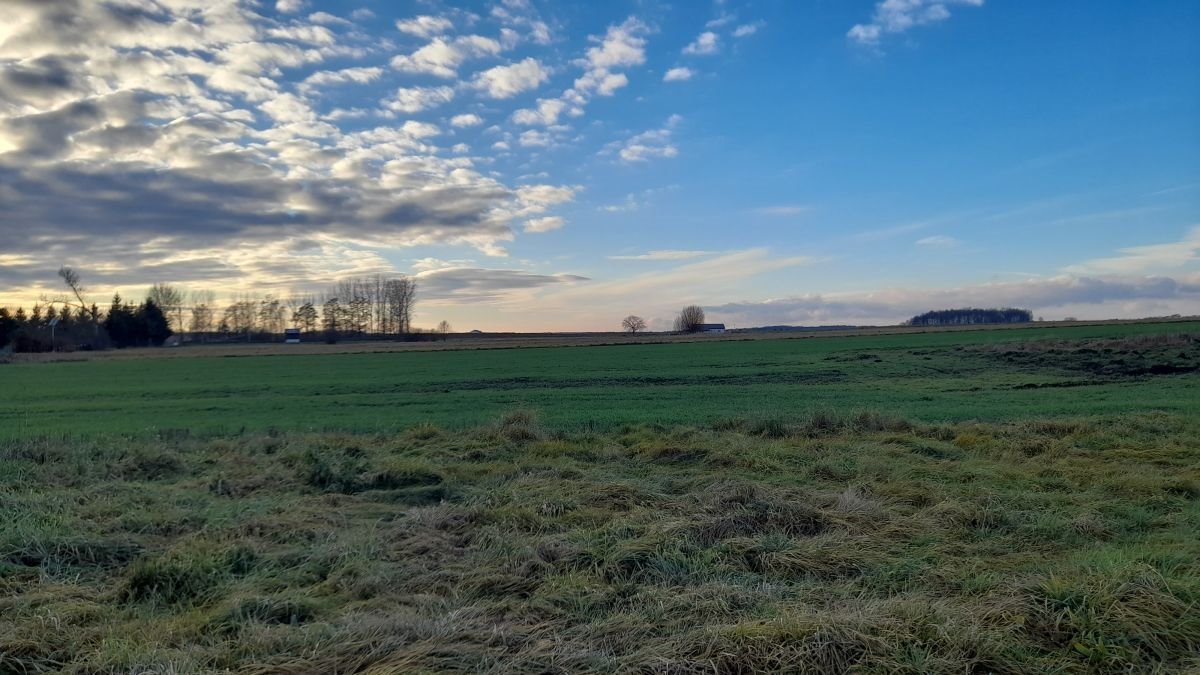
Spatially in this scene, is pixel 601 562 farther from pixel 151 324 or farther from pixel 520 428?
pixel 151 324

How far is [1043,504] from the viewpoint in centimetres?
848

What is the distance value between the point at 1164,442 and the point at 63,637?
1649cm

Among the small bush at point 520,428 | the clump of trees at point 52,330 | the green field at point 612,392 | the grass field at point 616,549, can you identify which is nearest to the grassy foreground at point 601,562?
the grass field at point 616,549

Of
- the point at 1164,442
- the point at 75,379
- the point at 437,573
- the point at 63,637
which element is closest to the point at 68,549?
the point at 63,637

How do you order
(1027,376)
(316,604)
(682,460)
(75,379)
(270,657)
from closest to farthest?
(270,657), (316,604), (682,460), (1027,376), (75,379)

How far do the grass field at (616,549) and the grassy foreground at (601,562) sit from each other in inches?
1.2

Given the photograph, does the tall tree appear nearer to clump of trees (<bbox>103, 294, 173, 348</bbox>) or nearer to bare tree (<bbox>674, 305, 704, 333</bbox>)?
clump of trees (<bbox>103, 294, 173, 348</bbox>)

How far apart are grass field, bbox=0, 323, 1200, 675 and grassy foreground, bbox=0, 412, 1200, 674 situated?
0.03 metres

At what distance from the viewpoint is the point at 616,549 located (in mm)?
6613

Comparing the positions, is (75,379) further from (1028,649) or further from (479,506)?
(1028,649)

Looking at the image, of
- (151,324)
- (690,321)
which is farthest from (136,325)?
(690,321)

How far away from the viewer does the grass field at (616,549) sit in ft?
15.0

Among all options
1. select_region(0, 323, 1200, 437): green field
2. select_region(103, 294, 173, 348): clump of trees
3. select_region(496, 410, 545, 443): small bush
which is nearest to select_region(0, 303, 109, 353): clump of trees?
select_region(103, 294, 173, 348): clump of trees

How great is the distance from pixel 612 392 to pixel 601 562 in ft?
81.0
